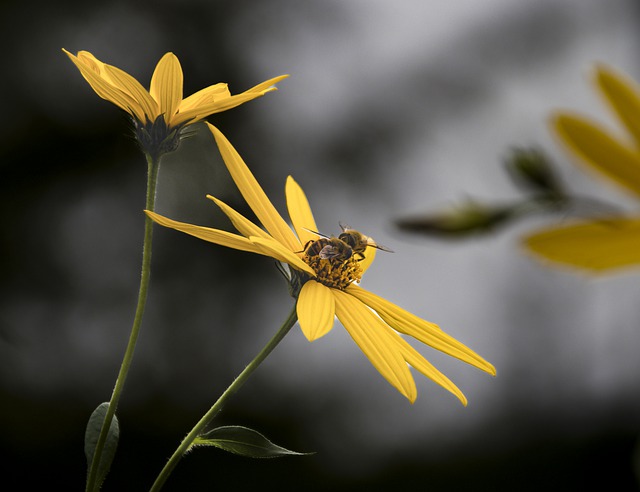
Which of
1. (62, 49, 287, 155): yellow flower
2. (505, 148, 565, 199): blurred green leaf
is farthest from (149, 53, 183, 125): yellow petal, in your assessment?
(505, 148, 565, 199): blurred green leaf

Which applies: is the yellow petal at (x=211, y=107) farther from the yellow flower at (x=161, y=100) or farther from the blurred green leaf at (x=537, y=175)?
the blurred green leaf at (x=537, y=175)

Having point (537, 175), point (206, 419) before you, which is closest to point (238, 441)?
point (206, 419)

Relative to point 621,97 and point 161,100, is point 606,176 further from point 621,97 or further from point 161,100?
point 161,100

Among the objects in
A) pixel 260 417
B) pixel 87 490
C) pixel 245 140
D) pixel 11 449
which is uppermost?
pixel 245 140

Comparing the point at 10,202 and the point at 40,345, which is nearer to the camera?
the point at 40,345

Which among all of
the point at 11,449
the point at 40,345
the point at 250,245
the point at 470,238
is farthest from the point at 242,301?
the point at 470,238

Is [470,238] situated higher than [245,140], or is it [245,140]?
[245,140]

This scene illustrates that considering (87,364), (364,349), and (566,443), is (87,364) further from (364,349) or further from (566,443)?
(364,349)
